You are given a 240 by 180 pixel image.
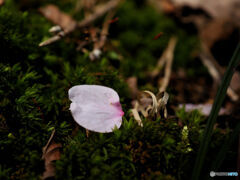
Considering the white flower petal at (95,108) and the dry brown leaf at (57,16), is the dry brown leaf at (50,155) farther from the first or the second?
the dry brown leaf at (57,16)

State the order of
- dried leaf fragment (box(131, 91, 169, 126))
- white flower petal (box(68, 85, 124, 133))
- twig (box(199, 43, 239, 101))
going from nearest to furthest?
white flower petal (box(68, 85, 124, 133))
dried leaf fragment (box(131, 91, 169, 126))
twig (box(199, 43, 239, 101))

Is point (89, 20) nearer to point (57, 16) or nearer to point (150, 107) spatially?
point (57, 16)

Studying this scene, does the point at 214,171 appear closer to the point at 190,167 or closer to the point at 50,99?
the point at 190,167

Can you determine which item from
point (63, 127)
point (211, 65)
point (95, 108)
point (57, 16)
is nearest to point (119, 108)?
point (95, 108)

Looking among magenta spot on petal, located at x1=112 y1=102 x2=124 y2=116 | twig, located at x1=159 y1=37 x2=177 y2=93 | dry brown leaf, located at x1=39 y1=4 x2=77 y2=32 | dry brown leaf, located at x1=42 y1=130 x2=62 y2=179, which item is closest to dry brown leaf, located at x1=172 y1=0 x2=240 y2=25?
twig, located at x1=159 y1=37 x2=177 y2=93

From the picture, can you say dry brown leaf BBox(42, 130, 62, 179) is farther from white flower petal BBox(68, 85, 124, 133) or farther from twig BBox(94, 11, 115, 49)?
twig BBox(94, 11, 115, 49)

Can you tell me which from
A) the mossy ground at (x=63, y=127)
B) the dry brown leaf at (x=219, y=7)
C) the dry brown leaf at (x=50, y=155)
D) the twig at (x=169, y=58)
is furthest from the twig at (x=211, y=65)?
the dry brown leaf at (x=50, y=155)

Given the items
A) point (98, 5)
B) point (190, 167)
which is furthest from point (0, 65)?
point (98, 5)
